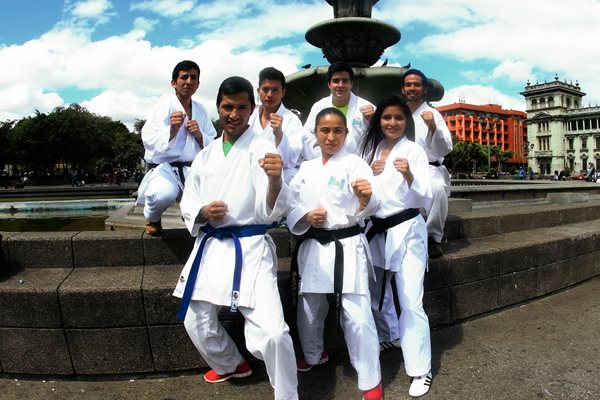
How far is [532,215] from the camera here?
6125mm

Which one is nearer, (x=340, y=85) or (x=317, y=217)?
(x=317, y=217)

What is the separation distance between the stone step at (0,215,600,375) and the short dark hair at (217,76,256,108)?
1.45 meters

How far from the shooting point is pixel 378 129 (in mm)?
3586

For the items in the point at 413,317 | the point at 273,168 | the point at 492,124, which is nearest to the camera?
the point at 273,168

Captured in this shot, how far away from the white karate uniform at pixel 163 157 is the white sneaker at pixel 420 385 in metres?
2.42

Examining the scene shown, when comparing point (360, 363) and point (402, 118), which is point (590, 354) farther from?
point (402, 118)

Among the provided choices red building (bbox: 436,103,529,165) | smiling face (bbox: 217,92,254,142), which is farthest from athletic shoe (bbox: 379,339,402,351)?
red building (bbox: 436,103,529,165)

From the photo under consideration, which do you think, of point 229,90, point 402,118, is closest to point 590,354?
point 402,118

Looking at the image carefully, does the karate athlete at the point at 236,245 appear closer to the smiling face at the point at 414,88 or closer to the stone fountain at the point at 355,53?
the smiling face at the point at 414,88

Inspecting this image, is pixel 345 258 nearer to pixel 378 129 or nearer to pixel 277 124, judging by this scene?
pixel 378 129

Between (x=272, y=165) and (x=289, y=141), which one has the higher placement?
(x=289, y=141)

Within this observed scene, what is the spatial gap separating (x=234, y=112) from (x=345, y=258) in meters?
1.22

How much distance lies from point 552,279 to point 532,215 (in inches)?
47.8

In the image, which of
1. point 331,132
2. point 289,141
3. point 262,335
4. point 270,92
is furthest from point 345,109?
point 262,335
